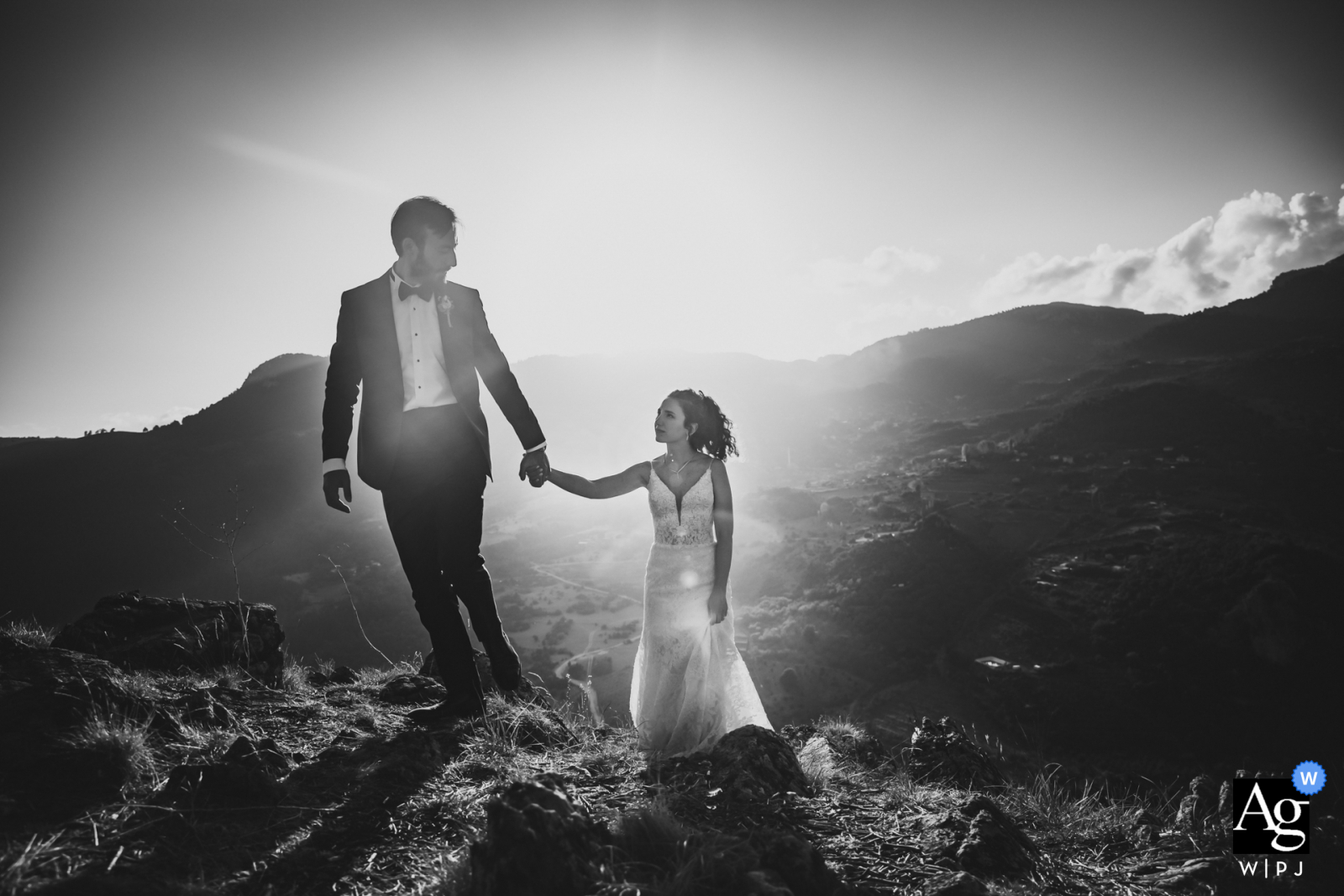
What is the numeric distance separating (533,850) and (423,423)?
1.90 metres

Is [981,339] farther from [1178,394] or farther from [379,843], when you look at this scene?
[379,843]

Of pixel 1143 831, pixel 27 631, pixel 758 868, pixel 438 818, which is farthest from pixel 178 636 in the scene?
pixel 1143 831

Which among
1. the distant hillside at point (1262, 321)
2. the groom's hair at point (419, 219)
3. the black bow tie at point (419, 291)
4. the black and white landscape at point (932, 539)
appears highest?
the distant hillside at point (1262, 321)

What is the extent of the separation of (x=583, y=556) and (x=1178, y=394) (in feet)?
298

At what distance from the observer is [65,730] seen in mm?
1843

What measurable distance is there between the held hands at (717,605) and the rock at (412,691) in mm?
1705

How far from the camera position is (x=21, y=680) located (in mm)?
2023

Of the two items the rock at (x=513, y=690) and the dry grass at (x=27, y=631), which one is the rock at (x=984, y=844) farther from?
the dry grass at (x=27, y=631)

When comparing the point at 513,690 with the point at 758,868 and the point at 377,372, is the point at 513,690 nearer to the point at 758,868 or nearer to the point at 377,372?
the point at 377,372

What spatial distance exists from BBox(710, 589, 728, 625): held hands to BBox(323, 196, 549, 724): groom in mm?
1148

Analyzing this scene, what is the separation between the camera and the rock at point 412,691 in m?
3.61

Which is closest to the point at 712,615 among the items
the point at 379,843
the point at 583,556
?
the point at 379,843

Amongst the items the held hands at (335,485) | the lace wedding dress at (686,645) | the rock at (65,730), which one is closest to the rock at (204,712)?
the rock at (65,730)

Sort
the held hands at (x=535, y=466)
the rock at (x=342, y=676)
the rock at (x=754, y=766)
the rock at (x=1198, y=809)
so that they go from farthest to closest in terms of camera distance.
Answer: the rock at (x=342, y=676) → the held hands at (x=535, y=466) → the rock at (x=1198, y=809) → the rock at (x=754, y=766)
